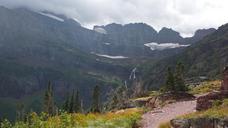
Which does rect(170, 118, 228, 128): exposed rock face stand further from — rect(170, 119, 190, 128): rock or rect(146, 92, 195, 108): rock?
rect(146, 92, 195, 108): rock

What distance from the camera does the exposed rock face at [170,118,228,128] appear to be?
3012cm

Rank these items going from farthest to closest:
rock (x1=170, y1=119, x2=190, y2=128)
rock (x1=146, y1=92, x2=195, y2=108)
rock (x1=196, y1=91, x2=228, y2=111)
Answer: rock (x1=146, y1=92, x2=195, y2=108), rock (x1=196, y1=91, x2=228, y2=111), rock (x1=170, y1=119, x2=190, y2=128)

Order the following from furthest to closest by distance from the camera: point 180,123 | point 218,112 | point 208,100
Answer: point 208,100 → point 180,123 → point 218,112

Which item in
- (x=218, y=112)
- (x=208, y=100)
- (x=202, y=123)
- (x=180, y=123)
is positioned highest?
(x=208, y=100)

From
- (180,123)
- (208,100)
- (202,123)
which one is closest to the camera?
(202,123)

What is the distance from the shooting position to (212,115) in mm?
31672

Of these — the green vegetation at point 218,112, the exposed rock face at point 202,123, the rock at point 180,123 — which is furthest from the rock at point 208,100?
→ the exposed rock face at point 202,123

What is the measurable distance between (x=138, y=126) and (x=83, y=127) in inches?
273

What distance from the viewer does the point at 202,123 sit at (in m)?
31.6

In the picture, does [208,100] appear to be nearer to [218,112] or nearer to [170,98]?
[218,112]

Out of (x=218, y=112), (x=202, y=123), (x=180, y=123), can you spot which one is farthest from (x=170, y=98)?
(x=202, y=123)

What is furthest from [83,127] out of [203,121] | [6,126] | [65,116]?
[203,121]

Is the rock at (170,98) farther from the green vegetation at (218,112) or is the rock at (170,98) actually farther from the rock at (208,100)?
the green vegetation at (218,112)

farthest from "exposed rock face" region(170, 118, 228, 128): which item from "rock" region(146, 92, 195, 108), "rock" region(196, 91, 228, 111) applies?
"rock" region(146, 92, 195, 108)
